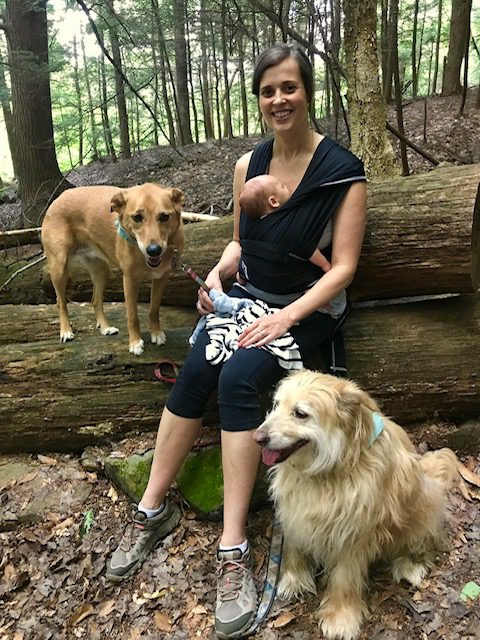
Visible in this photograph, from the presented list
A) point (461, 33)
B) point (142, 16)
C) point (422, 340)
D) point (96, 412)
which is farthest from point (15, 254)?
point (461, 33)

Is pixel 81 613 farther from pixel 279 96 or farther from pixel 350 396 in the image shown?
pixel 279 96

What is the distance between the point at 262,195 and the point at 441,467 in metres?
1.78

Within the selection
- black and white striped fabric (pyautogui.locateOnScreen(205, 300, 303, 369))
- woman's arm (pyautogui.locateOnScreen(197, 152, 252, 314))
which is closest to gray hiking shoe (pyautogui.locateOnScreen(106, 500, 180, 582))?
black and white striped fabric (pyautogui.locateOnScreen(205, 300, 303, 369))

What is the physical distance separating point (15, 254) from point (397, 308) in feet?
14.9

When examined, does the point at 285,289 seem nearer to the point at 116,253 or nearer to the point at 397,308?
the point at 397,308

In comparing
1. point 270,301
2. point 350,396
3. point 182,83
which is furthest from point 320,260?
point 182,83

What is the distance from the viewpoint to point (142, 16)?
11.9m

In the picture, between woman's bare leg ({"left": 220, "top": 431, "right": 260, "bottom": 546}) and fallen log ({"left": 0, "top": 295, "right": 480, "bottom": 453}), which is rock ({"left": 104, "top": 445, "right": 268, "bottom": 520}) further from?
woman's bare leg ({"left": 220, "top": 431, "right": 260, "bottom": 546})

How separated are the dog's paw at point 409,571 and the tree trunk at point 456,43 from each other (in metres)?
11.3

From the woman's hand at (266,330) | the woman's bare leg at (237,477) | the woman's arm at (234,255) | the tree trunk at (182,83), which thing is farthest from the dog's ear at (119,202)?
the tree trunk at (182,83)

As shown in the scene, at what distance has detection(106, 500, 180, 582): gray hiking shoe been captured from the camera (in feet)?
8.79

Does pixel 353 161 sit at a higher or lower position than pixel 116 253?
higher

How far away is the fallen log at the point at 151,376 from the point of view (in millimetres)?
3299

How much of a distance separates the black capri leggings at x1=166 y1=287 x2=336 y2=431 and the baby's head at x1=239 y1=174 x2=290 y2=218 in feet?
2.10
